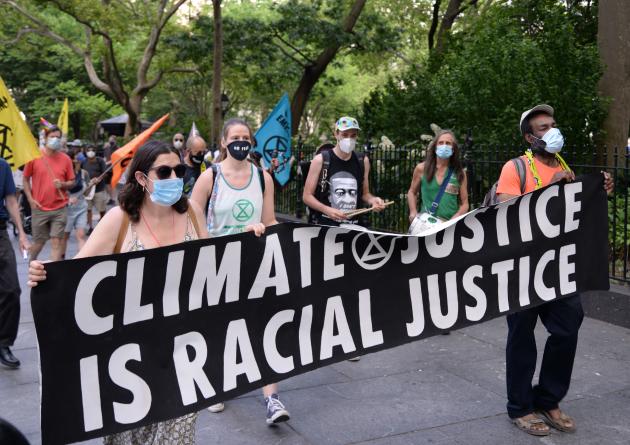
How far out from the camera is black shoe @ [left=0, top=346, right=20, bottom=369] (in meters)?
5.87

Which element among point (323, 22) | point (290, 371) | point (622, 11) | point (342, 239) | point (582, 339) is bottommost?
point (582, 339)

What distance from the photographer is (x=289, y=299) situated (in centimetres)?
392

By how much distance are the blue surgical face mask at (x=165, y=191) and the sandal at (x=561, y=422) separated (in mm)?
2695

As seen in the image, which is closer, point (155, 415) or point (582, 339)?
point (155, 415)

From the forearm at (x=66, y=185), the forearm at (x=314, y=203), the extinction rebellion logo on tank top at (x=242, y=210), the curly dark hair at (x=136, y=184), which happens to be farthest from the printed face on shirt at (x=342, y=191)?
the forearm at (x=66, y=185)

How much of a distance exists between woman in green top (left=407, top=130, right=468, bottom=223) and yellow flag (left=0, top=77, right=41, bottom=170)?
3749 mm

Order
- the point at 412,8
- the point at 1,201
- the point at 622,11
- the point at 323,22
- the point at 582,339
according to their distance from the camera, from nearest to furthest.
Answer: the point at 1,201, the point at 582,339, the point at 622,11, the point at 323,22, the point at 412,8

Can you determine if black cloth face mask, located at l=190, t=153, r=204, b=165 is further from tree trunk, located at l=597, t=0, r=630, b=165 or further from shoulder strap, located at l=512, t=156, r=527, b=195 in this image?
tree trunk, located at l=597, t=0, r=630, b=165

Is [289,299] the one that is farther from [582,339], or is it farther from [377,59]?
[377,59]

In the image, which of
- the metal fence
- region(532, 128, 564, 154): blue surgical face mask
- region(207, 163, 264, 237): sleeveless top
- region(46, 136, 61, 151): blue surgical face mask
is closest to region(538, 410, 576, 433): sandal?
region(532, 128, 564, 154): blue surgical face mask

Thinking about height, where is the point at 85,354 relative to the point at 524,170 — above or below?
below

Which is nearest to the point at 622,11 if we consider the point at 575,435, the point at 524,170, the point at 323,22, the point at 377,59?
the point at 524,170

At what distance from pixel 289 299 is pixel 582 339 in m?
3.82

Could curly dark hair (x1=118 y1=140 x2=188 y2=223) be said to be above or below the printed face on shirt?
above
